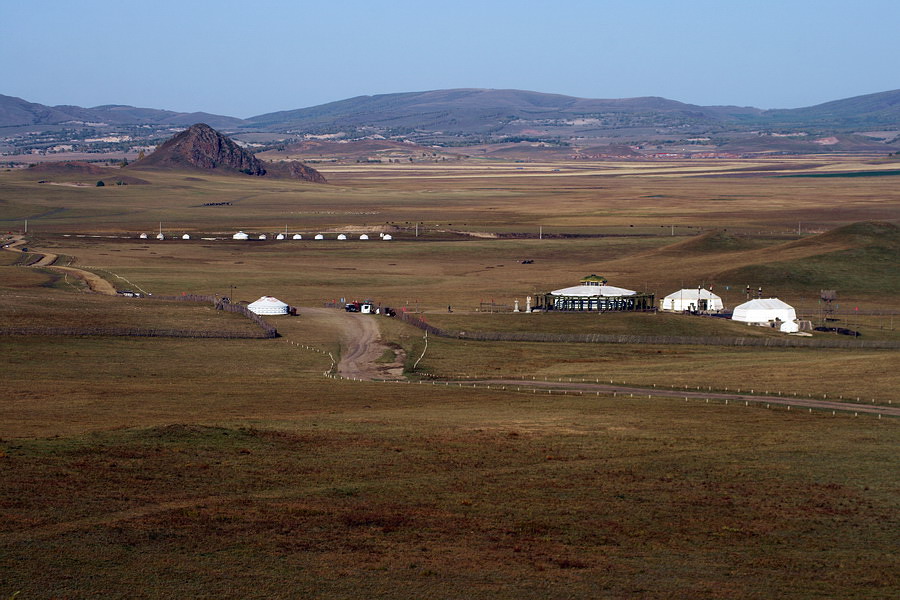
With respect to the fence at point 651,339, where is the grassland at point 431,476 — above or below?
above

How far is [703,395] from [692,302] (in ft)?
155

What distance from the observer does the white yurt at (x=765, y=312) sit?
330ft

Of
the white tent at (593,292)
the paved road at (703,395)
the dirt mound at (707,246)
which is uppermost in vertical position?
the paved road at (703,395)

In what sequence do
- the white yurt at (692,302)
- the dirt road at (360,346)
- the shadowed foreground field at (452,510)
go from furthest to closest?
the white yurt at (692,302) → the dirt road at (360,346) → the shadowed foreground field at (452,510)

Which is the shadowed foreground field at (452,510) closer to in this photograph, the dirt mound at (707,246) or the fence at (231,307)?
the fence at (231,307)

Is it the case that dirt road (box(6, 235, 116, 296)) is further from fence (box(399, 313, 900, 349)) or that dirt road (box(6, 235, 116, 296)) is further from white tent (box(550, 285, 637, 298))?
white tent (box(550, 285, 637, 298))

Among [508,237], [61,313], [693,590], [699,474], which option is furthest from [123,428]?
[508,237]

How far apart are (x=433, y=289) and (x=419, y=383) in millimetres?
56858

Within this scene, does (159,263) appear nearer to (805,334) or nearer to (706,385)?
(805,334)

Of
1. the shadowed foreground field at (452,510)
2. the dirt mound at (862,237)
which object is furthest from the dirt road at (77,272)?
the dirt mound at (862,237)

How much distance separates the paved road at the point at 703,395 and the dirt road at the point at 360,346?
25.1ft

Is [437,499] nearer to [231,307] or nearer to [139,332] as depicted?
[139,332]

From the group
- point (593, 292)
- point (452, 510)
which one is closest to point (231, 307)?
point (593, 292)

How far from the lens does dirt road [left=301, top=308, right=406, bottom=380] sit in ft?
242
